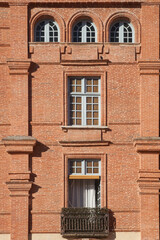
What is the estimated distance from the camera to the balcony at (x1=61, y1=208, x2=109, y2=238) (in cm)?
2623

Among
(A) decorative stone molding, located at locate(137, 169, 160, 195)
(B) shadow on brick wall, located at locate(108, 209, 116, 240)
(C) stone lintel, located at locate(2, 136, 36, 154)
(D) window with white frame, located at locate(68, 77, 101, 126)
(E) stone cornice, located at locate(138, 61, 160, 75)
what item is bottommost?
(B) shadow on brick wall, located at locate(108, 209, 116, 240)

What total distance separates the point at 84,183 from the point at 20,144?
2993 mm

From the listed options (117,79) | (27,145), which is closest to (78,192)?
(27,145)

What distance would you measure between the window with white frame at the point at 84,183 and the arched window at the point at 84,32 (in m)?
4.83

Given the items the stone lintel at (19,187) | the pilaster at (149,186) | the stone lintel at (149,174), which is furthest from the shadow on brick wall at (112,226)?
the stone lintel at (19,187)

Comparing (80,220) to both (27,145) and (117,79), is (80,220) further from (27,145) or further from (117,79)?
(117,79)

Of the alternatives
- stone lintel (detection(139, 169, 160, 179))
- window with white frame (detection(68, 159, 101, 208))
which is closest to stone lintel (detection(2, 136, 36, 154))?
window with white frame (detection(68, 159, 101, 208))

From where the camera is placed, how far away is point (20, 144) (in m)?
26.5

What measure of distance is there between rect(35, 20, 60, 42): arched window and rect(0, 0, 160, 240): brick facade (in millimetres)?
235

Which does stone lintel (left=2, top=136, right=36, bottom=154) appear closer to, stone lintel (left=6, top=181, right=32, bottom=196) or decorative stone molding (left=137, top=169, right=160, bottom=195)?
stone lintel (left=6, top=181, right=32, bottom=196)

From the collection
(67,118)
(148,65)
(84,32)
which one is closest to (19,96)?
(67,118)

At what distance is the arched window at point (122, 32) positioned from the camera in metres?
27.6

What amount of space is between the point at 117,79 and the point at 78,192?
4.69 metres

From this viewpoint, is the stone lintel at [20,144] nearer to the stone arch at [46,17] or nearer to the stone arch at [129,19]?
the stone arch at [46,17]
